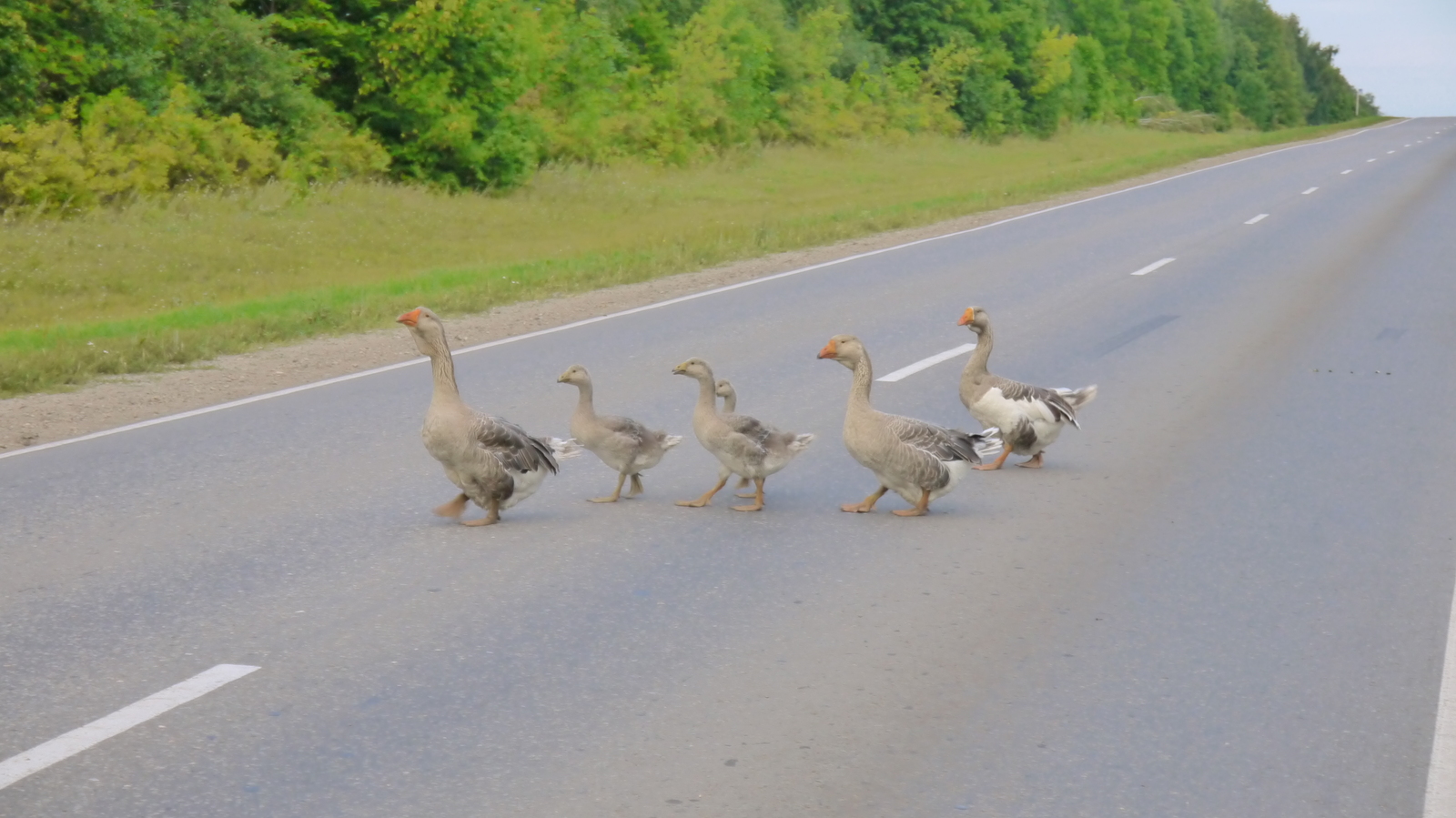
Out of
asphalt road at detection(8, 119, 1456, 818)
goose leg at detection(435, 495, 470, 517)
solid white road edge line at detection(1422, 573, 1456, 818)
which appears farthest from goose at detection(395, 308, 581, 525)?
solid white road edge line at detection(1422, 573, 1456, 818)

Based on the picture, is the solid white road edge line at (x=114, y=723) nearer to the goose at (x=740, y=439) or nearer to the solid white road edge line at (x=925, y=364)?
the goose at (x=740, y=439)

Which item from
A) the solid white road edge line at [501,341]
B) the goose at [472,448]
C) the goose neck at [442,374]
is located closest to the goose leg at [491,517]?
the goose at [472,448]

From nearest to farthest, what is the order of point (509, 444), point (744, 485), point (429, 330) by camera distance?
point (509, 444)
point (429, 330)
point (744, 485)

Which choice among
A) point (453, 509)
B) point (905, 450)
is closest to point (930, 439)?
point (905, 450)

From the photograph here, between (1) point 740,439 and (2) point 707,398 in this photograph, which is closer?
(1) point 740,439

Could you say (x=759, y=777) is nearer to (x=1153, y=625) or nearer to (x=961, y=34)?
(x=1153, y=625)

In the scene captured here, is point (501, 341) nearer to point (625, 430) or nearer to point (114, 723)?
point (625, 430)

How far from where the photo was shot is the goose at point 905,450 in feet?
25.8

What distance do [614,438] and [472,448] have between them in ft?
2.99

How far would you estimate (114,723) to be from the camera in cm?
509

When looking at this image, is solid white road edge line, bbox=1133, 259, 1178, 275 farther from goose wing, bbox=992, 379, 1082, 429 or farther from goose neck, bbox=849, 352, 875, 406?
goose neck, bbox=849, 352, 875, 406

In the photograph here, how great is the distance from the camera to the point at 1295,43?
470ft

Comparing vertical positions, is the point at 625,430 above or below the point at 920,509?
above

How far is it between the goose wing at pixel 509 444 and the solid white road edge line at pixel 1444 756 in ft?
13.8
